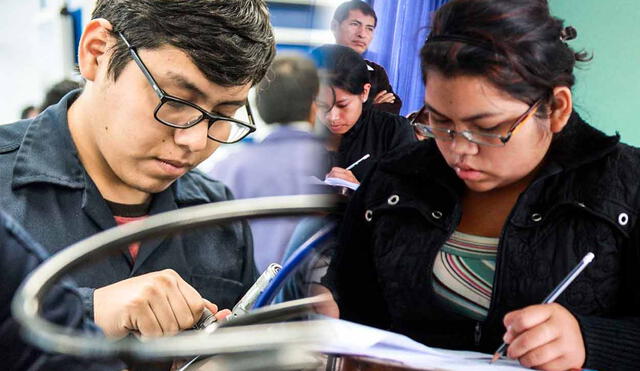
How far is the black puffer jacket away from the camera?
46 cm

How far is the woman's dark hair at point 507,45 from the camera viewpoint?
43 centimetres

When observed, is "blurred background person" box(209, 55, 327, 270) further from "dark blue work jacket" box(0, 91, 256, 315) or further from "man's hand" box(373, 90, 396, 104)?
"man's hand" box(373, 90, 396, 104)

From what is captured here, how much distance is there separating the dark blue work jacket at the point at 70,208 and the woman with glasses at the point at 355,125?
287mm

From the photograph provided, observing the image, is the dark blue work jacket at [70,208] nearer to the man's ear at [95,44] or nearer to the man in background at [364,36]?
the man's ear at [95,44]

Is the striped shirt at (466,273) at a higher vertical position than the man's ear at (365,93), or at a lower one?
lower

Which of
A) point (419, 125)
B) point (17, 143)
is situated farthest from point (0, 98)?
point (419, 125)

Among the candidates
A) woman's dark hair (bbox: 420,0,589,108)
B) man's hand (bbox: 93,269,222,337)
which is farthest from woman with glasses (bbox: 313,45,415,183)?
man's hand (bbox: 93,269,222,337)

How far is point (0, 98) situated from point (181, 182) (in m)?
0.07

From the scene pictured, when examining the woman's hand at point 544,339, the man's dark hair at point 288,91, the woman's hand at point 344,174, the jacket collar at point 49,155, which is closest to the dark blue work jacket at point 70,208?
the jacket collar at point 49,155

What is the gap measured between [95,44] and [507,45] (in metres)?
0.27

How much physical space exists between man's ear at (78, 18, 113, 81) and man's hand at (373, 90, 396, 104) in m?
0.41

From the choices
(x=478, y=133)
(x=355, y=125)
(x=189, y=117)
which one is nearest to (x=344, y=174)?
(x=355, y=125)

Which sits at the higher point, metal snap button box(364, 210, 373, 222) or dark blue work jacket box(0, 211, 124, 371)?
dark blue work jacket box(0, 211, 124, 371)

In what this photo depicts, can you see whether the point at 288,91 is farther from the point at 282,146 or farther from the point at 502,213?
the point at 502,213
